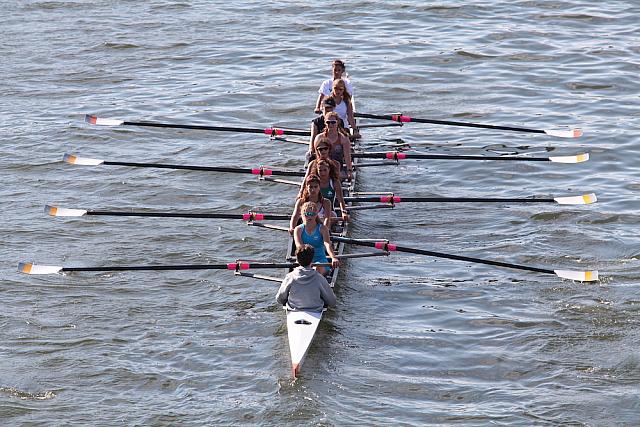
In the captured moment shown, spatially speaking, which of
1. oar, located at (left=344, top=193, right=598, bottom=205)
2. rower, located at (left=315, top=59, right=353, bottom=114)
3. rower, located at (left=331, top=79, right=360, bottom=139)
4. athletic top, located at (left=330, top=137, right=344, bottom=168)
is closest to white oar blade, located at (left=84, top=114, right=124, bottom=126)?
rower, located at (left=315, top=59, right=353, bottom=114)

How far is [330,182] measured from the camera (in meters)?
16.8

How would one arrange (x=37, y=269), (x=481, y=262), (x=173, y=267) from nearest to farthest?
1. (x=173, y=267)
2. (x=37, y=269)
3. (x=481, y=262)

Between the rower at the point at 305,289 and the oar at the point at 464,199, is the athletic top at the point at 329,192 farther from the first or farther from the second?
the rower at the point at 305,289

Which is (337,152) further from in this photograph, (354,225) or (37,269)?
(37,269)

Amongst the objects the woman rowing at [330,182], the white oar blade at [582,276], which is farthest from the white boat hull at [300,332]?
the white oar blade at [582,276]

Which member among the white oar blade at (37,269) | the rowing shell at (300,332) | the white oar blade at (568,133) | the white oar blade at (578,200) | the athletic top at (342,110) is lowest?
the rowing shell at (300,332)

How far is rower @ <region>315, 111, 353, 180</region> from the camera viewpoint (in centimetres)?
1783

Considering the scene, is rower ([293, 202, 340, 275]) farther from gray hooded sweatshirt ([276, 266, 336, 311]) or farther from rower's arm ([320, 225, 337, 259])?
gray hooded sweatshirt ([276, 266, 336, 311])

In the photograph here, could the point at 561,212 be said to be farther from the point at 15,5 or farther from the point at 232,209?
the point at 15,5

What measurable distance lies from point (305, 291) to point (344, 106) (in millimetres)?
6235

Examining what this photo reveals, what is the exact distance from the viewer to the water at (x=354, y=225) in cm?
1361

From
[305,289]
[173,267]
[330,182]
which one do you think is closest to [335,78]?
[330,182]

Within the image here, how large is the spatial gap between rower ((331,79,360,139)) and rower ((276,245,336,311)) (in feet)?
18.6

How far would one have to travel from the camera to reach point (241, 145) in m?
23.1
